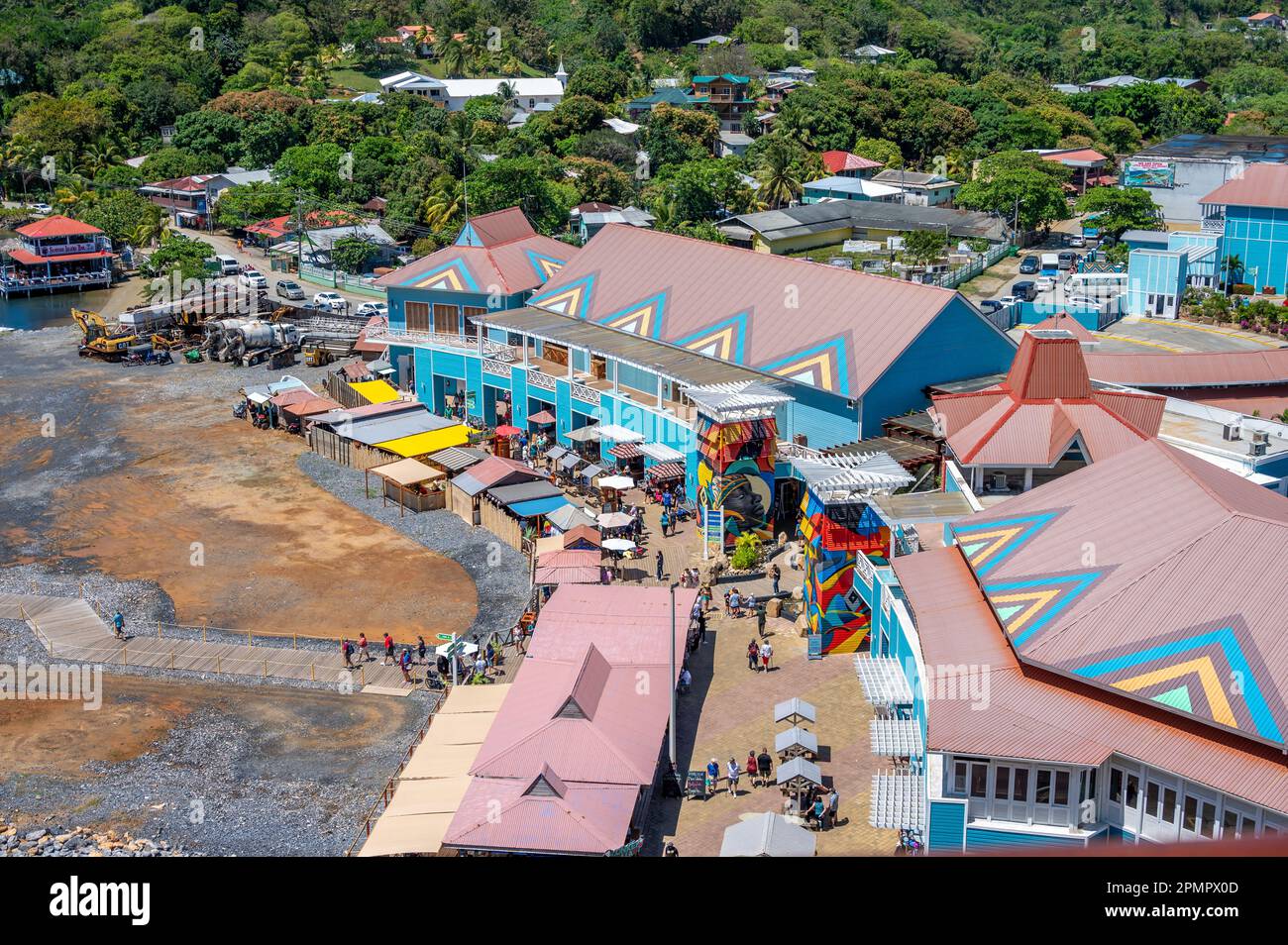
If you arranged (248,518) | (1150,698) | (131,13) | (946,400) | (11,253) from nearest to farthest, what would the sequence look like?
(1150,698)
(946,400)
(248,518)
(11,253)
(131,13)

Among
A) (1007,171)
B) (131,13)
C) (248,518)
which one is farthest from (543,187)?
(131,13)

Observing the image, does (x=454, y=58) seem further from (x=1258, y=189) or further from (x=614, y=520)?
(x=614, y=520)

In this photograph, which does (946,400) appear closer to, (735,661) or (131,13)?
(735,661)

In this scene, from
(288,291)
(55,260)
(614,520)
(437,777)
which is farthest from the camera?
(55,260)

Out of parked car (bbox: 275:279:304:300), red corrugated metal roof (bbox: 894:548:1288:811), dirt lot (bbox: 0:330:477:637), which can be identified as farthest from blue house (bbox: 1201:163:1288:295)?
red corrugated metal roof (bbox: 894:548:1288:811)

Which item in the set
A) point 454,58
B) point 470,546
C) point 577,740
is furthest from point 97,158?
point 577,740

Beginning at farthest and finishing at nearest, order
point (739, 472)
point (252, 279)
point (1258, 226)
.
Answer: point (252, 279) → point (1258, 226) → point (739, 472)
